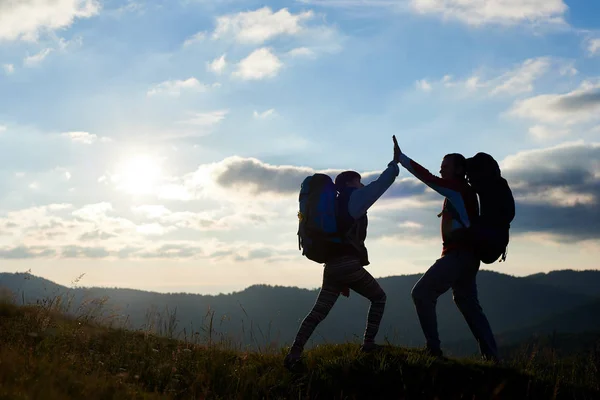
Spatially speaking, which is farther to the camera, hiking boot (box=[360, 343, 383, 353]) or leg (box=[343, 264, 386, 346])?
hiking boot (box=[360, 343, 383, 353])

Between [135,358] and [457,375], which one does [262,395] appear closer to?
[135,358]

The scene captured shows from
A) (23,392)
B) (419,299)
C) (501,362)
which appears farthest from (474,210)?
(23,392)

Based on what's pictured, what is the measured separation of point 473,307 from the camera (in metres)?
7.55

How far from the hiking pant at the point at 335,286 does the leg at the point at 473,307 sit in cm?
128

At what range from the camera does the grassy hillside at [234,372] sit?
5.45 meters

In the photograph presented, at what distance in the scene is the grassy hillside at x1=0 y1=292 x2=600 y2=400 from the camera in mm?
5449

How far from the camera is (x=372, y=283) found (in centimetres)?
699

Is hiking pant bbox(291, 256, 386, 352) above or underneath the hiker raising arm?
underneath

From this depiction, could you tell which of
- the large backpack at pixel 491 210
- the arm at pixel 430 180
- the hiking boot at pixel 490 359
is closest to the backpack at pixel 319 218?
the arm at pixel 430 180

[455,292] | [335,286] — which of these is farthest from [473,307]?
[335,286]

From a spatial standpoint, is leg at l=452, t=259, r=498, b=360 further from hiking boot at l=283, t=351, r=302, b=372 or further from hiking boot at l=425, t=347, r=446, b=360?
hiking boot at l=283, t=351, r=302, b=372

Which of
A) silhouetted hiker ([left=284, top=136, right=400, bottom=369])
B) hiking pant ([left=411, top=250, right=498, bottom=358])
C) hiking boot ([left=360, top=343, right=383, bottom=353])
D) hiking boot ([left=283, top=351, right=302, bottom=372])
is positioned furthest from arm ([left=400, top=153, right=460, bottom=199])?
hiking boot ([left=283, top=351, right=302, bottom=372])

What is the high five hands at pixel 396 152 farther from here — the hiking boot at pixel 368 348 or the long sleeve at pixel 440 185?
the hiking boot at pixel 368 348

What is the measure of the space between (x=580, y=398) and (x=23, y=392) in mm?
6371
